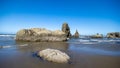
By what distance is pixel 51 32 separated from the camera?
3250cm

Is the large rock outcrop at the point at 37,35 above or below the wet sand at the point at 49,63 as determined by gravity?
above

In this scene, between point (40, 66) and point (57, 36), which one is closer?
point (40, 66)

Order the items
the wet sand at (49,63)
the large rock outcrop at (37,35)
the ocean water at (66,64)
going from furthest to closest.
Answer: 1. the large rock outcrop at (37,35)
2. the ocean water at (66,64)
3. the wet sand at (49,63)

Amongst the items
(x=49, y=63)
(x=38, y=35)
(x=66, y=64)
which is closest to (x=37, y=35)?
(x=38, y=35)

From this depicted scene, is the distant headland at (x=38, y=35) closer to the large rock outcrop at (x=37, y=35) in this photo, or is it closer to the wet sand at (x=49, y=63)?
the large rock outcrop at (x=37, y=35)

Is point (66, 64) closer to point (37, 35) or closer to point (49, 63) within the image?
point (49, 63)

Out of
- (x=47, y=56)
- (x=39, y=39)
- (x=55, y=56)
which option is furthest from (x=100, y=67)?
(x=39, y=39)

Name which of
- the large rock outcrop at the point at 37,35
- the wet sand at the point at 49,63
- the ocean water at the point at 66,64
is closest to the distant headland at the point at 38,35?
the large rock outcrop at the point at 37,35

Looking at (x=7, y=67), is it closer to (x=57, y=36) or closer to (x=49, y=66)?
(x=49, y=66)

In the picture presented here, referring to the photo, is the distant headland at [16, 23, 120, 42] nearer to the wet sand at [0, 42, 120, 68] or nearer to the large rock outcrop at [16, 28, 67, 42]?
the large rock outcrop at [16, 28, 67, 42]

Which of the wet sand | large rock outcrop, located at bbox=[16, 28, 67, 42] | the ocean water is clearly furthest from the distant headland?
the wet sand

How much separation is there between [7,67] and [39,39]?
23.2 metres

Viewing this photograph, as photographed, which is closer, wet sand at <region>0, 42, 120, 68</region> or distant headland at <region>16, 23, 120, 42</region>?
wet sand at <region>0, 42, 120, 68</region>

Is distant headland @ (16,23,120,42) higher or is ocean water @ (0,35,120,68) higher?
distant headland @ (16,23,120,42)
